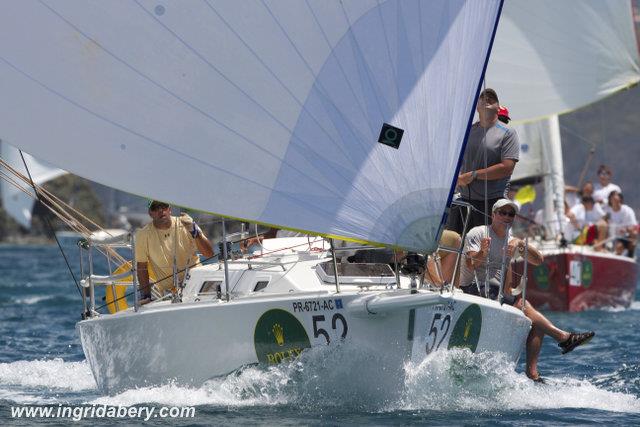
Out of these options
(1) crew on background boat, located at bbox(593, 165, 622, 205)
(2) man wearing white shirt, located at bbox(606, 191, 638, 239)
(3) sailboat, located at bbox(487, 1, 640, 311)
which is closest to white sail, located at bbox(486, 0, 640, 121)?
(3) sailboat, located at bbox(487, 1, 640, 311)

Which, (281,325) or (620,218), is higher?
(620,218)

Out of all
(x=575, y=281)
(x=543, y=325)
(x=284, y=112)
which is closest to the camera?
(x=284, y=112)

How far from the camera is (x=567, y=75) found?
19.7 metres

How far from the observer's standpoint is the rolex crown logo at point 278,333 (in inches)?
366

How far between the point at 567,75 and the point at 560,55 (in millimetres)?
314

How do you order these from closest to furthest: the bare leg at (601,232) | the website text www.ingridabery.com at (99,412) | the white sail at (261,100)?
the white sail at (261,100) < the website text www.ingridabery.com at (99,412) < the bare leg at (601,232)

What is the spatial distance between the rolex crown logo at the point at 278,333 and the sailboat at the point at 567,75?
10105 millimetres

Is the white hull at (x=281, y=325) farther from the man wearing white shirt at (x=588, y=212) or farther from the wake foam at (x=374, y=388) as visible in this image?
the man wearing white shirt at (x=588, y=212)

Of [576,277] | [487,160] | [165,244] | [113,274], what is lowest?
[113,274]

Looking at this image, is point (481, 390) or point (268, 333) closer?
point (268, 333)

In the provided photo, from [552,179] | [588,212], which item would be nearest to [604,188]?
[552,179]

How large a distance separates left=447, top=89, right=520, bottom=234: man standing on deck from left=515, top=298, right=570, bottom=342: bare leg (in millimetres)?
714

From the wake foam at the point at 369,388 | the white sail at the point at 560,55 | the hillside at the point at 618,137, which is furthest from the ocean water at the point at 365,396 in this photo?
the hillside at the point at 618,137

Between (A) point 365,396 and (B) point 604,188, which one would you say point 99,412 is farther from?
(B) point 604,188
